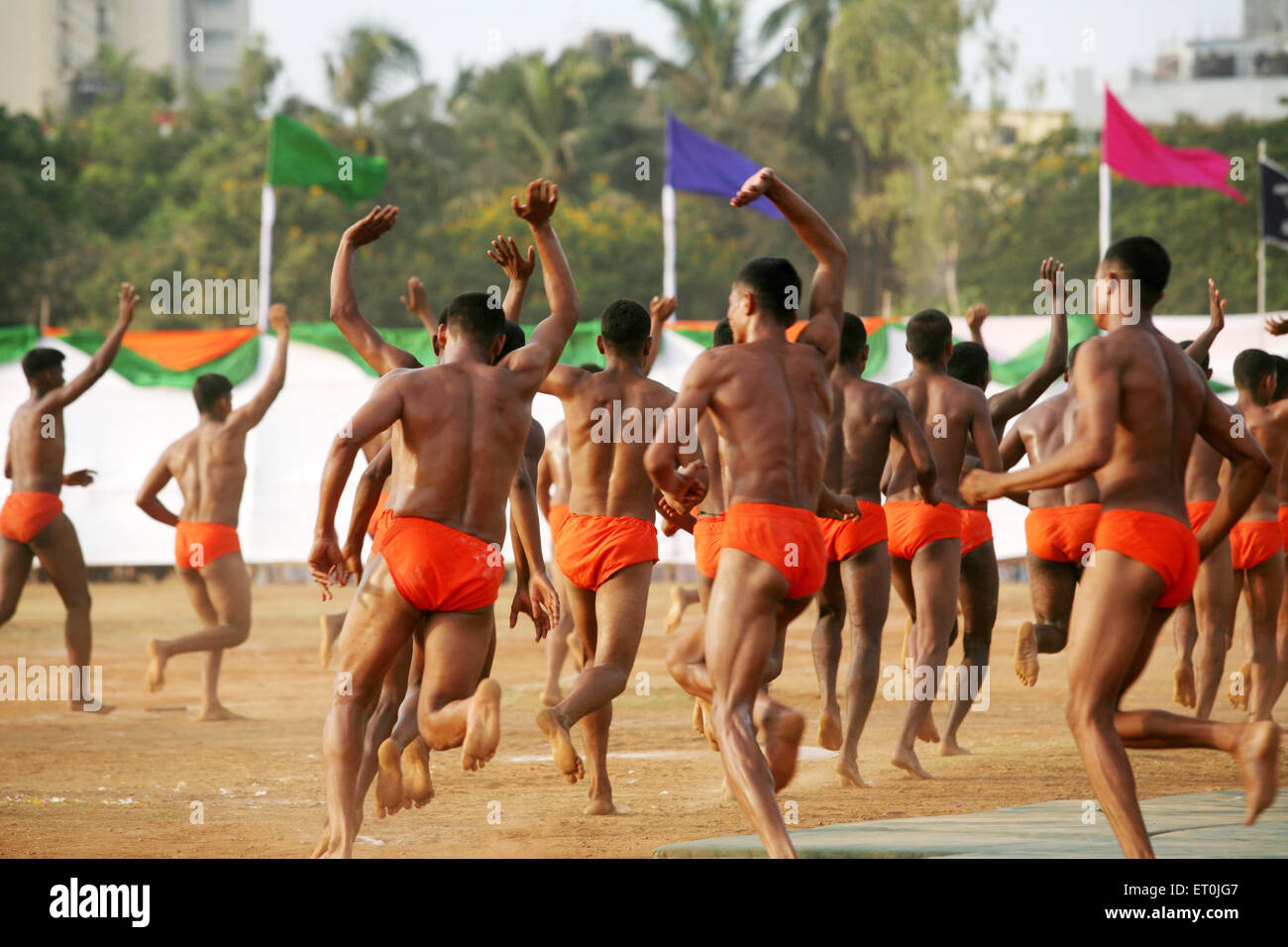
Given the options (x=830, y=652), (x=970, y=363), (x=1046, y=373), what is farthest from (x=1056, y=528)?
(x=830, y=652)

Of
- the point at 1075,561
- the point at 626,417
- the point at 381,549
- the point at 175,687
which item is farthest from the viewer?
the point at 175,687

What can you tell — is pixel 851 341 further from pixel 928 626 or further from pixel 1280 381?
pixel 1280 381

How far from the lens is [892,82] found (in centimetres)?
4962

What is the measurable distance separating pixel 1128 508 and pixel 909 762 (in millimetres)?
3348

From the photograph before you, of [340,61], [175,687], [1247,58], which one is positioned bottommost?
[175,687]

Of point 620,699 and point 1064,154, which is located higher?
point 1064,154

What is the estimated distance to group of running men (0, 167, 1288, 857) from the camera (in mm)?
5707

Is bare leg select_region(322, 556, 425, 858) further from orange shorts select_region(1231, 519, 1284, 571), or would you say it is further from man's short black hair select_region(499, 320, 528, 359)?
orange shorts select_region(1231, 519, 1284, 571)

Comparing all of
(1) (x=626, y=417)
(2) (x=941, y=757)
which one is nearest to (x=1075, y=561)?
(2) (x=941, y=757)

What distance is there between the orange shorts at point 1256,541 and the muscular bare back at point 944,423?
2.01 metres

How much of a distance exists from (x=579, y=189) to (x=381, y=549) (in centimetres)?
4624

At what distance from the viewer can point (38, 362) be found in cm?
1109

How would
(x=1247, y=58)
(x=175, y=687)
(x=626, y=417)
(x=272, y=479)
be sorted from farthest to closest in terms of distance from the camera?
(x=1247, y=58) < (x=272, y=479) < (x=175, y=687) < (x=626, y=417)

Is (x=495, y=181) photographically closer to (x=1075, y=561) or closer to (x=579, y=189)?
(x=579, y=189)
